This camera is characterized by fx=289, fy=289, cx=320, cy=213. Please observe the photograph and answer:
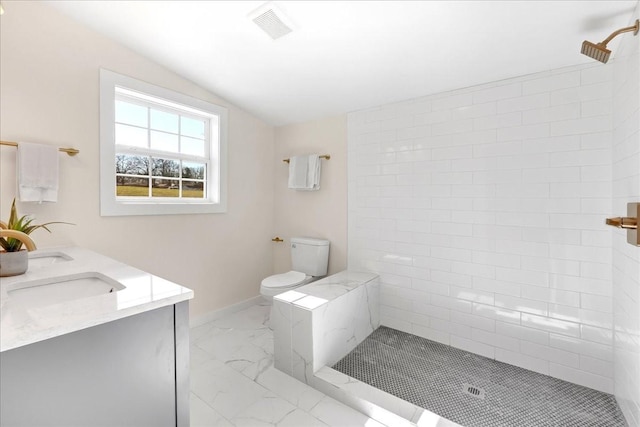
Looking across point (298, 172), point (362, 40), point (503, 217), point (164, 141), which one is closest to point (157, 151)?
point (164, 141)

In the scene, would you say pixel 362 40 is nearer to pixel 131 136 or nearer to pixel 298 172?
pixel 298 172

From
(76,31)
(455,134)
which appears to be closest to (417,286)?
(455,134)

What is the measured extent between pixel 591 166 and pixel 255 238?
2.75m

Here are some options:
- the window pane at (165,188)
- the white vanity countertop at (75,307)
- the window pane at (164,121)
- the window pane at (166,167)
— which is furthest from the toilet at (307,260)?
the white vanity countertop at (75,307)

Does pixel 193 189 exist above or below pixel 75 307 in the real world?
above

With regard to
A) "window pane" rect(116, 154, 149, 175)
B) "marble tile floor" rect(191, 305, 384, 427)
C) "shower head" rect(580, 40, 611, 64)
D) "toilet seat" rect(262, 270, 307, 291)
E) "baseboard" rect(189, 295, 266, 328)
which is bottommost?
"marble tile floor" rect(191, 305, 384, 427)

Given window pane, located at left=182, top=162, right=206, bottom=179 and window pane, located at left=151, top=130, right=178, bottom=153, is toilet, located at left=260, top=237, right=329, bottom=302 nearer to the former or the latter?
window pane, located at left=182, top=162, right=206, bottom=179

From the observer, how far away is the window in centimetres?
208

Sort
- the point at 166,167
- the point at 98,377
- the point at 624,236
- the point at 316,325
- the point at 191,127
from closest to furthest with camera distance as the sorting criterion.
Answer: the point at 98,377, the point at 624,236, the point at 316,325, the point at 166,167, the point at 191,127

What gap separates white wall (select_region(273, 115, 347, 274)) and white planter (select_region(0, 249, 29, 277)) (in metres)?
2.15

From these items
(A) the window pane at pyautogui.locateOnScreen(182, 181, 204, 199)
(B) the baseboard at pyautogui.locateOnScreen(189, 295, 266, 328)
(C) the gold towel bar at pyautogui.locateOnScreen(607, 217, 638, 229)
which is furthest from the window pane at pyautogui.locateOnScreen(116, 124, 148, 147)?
(C) the gold towel bar at pyautogui.locateOnScreen(607, 217, 638, 229)

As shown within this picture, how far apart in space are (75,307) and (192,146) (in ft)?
6.94

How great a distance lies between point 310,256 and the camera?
2791mm

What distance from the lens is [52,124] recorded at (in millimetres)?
1843
